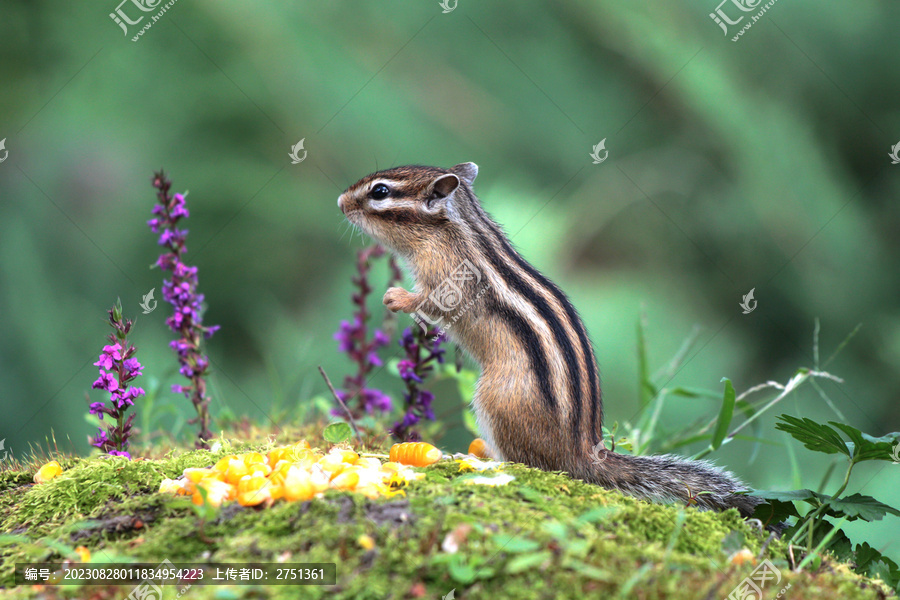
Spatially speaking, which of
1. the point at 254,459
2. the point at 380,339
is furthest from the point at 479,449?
the point at 254,459

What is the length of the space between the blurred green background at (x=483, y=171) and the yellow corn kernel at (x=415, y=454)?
2169 millimetres

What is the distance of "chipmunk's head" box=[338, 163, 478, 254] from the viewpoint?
171 inches

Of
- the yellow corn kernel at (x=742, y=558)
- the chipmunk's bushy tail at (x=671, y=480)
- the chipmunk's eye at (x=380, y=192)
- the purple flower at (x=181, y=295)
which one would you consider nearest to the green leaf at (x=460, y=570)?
the yellow corn kernel at (x=742, y=558)

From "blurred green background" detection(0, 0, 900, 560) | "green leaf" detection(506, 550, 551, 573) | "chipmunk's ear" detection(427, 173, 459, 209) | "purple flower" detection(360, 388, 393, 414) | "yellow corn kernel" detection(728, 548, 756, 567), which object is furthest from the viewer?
"blurred green background" detection(0, 0, 900, 560)

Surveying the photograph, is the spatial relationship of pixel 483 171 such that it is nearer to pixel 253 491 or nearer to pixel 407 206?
pixel 407 206

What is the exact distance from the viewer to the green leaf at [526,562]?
6.00 ft

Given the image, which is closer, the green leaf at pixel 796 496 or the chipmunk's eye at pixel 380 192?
the green leaf at pixel 796 496

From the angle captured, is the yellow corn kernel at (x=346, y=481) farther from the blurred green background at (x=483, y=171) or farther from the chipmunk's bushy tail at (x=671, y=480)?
the blurred green background at (x=483, y=171)

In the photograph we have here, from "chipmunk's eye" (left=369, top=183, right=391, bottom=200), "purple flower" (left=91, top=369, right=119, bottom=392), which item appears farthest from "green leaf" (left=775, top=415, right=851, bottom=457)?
"purple flower" (left=91, top=369, right=119, bottom=392)

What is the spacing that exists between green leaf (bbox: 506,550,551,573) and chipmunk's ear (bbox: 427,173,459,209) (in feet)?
8.92

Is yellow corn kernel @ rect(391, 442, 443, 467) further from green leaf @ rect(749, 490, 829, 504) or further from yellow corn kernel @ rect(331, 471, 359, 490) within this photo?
green leaf @ rect(749, 490, 829, 504)

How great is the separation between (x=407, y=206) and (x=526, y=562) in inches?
114

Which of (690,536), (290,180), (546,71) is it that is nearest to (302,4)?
(290,180)

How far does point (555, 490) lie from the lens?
2.78 metres
